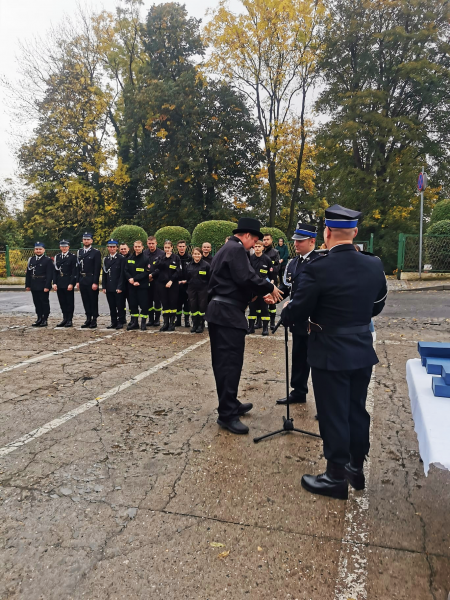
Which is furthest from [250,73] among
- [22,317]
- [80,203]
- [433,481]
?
[433,481]

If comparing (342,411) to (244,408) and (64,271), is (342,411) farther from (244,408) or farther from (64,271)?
(64,271)

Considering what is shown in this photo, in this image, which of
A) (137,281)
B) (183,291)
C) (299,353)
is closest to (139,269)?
(137,281)

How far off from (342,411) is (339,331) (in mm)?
553

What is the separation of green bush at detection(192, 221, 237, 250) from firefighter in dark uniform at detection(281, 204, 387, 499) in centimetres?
1395

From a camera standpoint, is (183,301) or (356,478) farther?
(183,301)

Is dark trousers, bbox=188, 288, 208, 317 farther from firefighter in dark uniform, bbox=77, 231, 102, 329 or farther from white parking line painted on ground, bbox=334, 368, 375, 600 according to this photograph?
white parking line painted on ground, bbox=334, 368, 375, 600

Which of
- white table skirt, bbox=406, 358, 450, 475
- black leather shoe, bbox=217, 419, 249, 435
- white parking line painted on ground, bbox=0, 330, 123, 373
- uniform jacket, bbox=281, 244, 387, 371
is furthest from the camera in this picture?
white parking line painted on ground, bbox=0, 330, 123, 373

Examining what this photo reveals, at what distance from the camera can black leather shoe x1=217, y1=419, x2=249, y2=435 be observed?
162 inches

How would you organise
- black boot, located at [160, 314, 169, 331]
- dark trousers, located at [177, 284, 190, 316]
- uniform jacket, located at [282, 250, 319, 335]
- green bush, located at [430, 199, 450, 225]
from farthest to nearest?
green bush, located at [430, 199, 450, 225] < dark trousers, located at [177, 284, 190, 316] < black boot, located at [160, 314, 169, 331] < uniform jacket, located at [282, 250, 319, 335]

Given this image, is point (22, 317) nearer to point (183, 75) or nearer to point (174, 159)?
point (174, 159)

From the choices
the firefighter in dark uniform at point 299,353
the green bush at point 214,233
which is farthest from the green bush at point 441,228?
the firefighter in dark uniform at point 299,353

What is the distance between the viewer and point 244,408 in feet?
15.1

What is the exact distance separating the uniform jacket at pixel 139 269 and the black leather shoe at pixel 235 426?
19.1 feet

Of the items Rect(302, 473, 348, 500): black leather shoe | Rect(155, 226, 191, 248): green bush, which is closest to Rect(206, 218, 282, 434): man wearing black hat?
Rect(302, 473, 348, 500): black leather shoe
